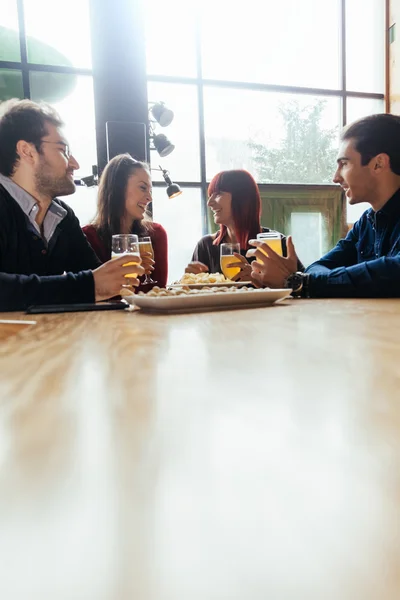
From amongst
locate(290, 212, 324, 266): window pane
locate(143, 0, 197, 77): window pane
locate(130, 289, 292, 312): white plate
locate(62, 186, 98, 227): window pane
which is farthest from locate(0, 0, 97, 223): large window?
locate(130, 289, 292, 312): white plate

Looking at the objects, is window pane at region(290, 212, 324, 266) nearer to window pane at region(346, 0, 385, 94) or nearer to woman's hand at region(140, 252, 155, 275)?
window pane at region(346, 0, 385, 94)

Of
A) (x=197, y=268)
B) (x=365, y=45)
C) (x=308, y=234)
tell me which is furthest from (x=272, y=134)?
(x=197, y=268)

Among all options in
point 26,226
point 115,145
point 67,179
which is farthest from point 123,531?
point 115,145

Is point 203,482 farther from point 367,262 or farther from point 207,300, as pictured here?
point 367,262

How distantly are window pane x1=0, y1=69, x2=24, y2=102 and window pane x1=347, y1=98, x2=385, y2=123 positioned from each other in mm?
3257

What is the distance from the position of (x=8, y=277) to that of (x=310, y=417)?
106 centimetres

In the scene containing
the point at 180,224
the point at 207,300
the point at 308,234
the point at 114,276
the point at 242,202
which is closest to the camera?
the point at 207,300

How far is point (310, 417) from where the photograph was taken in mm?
225

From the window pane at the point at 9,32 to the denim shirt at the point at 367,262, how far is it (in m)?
3.47

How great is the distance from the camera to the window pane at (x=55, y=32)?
4043 millimetres

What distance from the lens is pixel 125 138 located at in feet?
11.1

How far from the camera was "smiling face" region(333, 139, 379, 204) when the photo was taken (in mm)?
1890

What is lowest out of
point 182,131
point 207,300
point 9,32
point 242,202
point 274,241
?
point 207,300

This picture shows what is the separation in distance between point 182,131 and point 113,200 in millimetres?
2389
